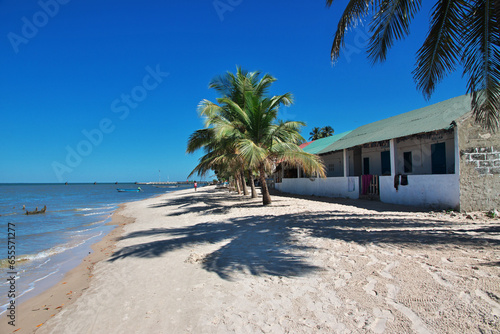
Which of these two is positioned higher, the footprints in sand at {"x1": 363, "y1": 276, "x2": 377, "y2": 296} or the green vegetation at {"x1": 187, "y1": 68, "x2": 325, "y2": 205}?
the green vegetation at {"x1": 187, "y1": 68, "x2": 325, "y2": 205}

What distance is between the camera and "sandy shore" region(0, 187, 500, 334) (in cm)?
293

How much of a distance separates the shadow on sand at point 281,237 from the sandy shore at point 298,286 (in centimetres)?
4

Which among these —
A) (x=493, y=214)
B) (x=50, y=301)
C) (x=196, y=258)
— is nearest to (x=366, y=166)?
(x=493, y=214)

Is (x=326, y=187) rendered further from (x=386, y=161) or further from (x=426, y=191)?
(x=426, y=191)

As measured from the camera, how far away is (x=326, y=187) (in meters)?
17.3

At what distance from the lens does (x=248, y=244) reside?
625cm

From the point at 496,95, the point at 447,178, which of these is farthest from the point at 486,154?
the point at 496,95

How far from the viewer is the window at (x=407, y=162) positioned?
14.3m

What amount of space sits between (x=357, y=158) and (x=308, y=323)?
16.4 m

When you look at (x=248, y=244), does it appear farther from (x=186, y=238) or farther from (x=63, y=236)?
(x=63, y=236)

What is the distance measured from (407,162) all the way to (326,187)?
4.61 metres

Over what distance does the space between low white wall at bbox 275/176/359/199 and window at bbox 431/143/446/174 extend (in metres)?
3.41

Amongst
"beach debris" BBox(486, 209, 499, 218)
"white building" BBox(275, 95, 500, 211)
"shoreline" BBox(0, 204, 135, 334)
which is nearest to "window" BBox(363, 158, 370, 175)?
"white building" BBox(275, 95, 500, 211)

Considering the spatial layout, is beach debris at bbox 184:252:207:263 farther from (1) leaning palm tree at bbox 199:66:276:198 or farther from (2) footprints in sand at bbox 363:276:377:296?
(1) leaning palm tree at bbox 199:66:276:198
